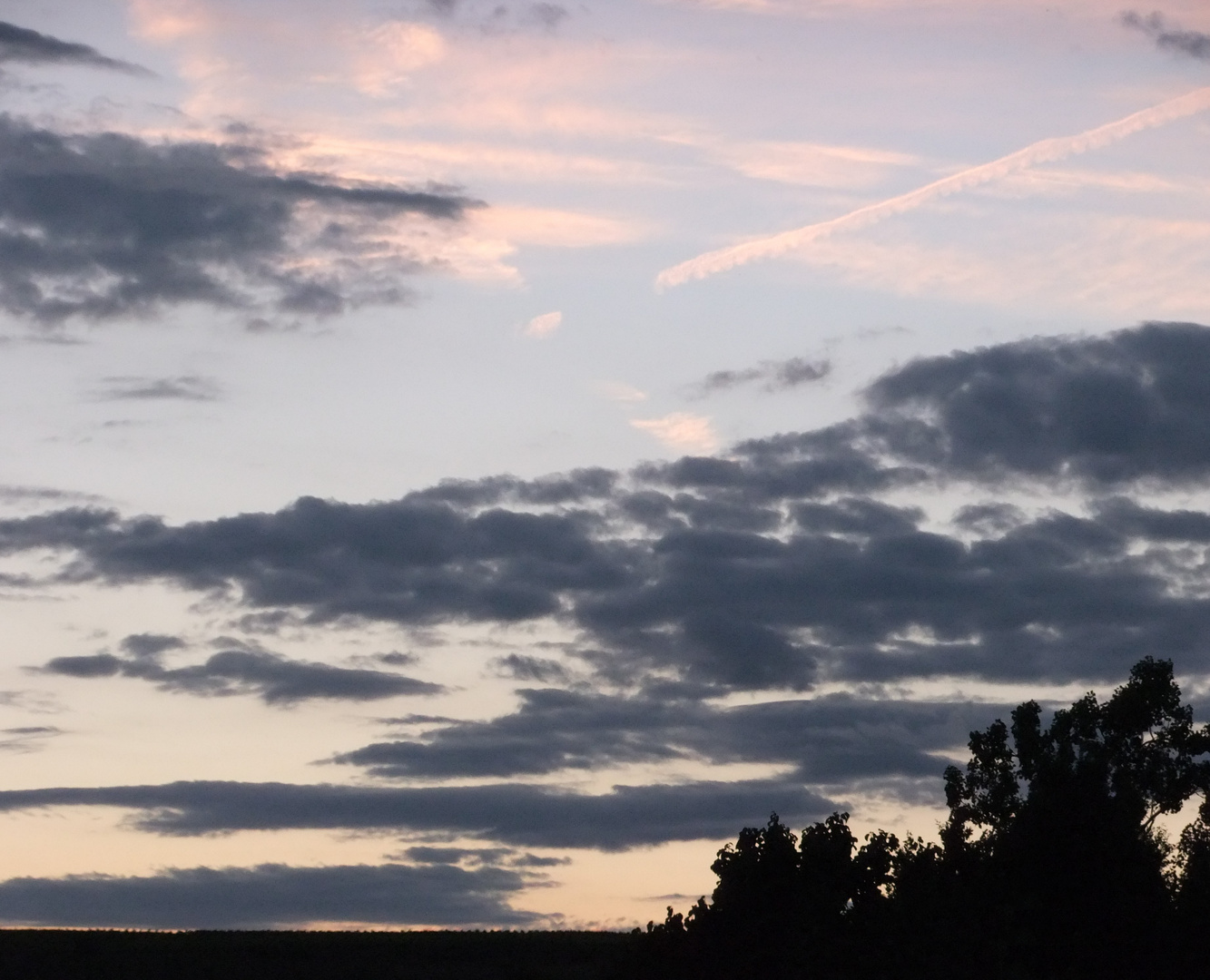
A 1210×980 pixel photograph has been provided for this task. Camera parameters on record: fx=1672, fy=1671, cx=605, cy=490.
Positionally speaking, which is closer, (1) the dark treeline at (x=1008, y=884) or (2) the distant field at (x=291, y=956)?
(1) the dark treeline at (x=1008, y=884)

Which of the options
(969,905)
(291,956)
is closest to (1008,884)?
(969,905)

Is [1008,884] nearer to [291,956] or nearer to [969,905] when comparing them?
[969,905]

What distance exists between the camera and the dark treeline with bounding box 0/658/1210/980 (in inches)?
2420

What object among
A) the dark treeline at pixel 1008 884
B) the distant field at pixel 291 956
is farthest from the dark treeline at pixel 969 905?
the distant field at pixel 291 956

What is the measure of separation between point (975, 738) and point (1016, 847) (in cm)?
1981

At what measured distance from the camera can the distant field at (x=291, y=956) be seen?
120750 mm

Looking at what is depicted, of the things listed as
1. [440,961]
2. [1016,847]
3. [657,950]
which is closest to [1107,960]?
[1016,847]

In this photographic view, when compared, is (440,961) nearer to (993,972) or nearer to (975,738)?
(975,738)

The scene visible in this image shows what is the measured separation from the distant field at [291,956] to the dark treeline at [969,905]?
155 ft

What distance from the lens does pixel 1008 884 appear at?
68.8m

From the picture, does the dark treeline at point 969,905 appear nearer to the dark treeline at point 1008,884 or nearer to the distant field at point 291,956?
the dark treeline at point 1008,884

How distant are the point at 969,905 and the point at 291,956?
263 ft

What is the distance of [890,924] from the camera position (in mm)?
62281

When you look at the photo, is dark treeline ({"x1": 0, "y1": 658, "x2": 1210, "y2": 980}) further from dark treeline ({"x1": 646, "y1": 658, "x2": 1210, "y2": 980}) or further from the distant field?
the distant field
